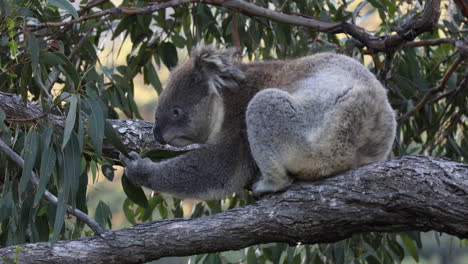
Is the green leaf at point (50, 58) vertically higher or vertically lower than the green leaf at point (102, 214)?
higher

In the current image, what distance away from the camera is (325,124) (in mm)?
2826

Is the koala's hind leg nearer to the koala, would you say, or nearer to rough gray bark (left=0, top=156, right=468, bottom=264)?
the koala

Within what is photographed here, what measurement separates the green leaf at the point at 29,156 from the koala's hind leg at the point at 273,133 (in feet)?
2.91

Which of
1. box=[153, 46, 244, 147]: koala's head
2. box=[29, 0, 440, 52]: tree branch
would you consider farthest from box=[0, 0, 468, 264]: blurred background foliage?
box=[153, 46, 244, 147]: koala's head

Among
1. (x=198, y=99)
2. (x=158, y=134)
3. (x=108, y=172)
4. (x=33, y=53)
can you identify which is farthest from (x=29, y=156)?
(x=108, y=172)

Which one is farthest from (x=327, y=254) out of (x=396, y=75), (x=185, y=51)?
(x=185, y=51)

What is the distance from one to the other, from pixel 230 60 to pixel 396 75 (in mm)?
1697

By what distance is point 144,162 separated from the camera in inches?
124

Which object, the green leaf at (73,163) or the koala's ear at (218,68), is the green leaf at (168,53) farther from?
the green leaf at (73,163)

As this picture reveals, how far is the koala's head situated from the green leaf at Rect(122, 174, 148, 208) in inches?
9.8

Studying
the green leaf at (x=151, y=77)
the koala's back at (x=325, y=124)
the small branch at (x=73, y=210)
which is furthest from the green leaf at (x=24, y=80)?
the green leaf at (x=151, y=77)

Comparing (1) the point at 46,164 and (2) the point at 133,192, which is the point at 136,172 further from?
(1) the point at 46,164

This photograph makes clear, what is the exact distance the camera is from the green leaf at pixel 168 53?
4.57 meters

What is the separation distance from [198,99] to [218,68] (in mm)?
191
